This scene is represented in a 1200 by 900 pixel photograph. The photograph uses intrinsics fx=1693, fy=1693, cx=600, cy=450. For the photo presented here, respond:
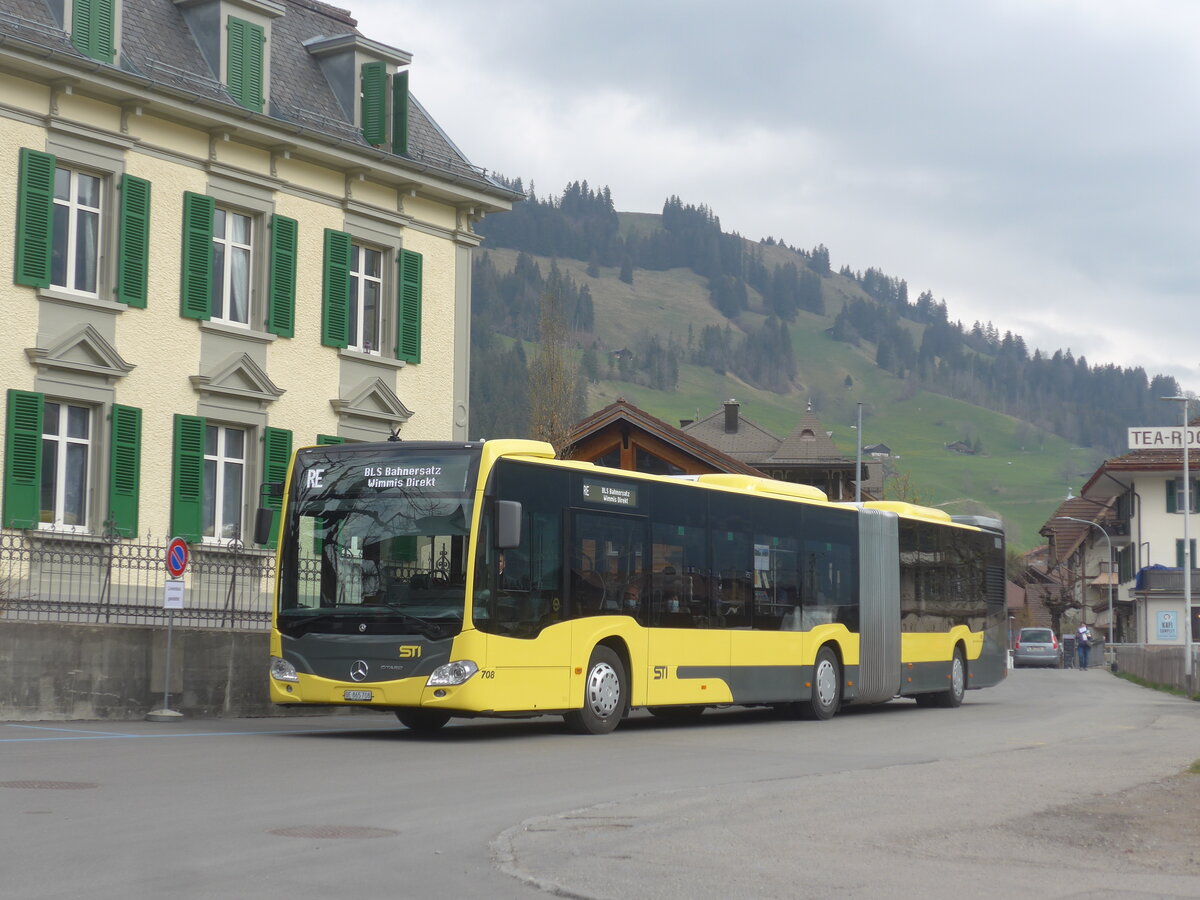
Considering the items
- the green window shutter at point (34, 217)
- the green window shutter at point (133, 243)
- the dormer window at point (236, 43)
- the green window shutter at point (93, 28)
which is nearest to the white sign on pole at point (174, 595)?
the green window shutter at point (34, 217)

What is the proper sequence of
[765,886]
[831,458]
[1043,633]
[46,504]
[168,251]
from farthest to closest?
[831,458] < [1043,633] < [168,251] < [46,504] < [765,886]

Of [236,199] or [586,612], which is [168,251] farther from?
[586,612]

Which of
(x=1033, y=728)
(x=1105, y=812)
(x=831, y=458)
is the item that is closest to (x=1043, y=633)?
→ (x=831, y=458)

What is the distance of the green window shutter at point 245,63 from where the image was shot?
27234 mm

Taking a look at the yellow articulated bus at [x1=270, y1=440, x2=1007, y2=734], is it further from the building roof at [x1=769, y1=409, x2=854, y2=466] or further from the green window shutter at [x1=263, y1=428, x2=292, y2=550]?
the building roof at [x1=769, y1=409, x2=854, y2=466]

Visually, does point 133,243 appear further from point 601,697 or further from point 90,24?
point 601,697

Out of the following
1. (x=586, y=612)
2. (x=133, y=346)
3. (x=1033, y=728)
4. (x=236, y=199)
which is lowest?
(x=1033, y=728)

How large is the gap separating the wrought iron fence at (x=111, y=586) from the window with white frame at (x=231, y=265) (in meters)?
4.44

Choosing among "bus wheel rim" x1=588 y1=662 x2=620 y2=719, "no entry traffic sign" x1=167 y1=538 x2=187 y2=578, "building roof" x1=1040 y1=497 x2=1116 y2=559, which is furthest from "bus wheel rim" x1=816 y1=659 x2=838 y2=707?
"building roof" x1=1040 y1=497 x2=1116 y2=559

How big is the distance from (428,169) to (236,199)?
431cm

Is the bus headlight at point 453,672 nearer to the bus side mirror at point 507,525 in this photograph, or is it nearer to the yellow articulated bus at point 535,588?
the yellow articulated bus at point 535,588

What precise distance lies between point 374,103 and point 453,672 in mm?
15931

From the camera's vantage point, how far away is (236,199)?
2702 cm

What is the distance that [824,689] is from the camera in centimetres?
2373
